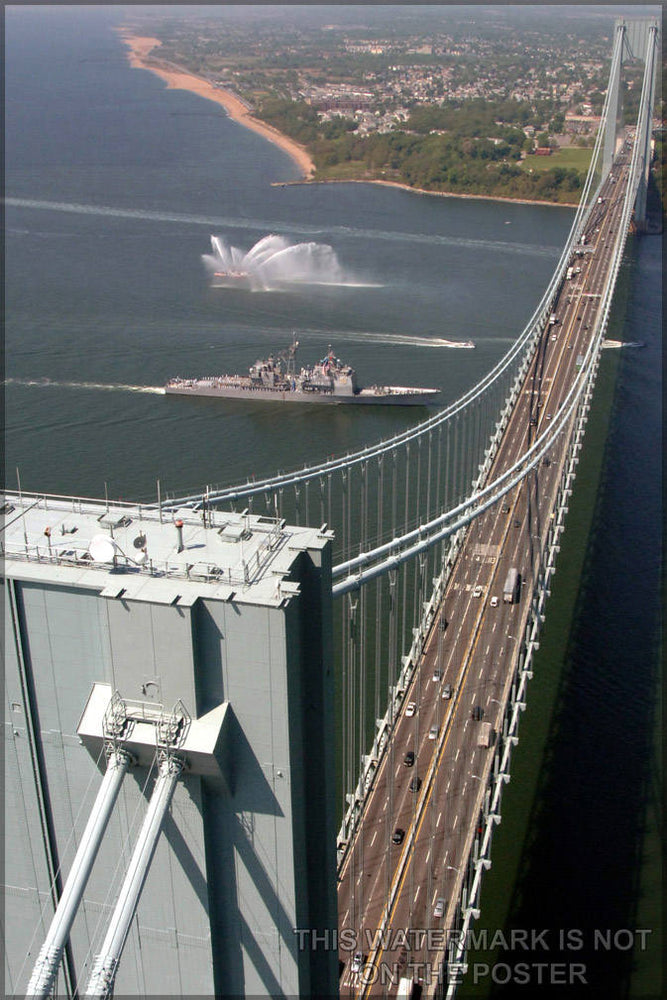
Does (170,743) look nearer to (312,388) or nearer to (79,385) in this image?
(79,385)

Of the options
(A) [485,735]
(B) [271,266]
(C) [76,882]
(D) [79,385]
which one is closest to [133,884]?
(C) [76,882]

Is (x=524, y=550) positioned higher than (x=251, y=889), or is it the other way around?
(x=251, y=889)

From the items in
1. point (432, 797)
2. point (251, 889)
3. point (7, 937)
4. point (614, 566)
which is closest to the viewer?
point (251, 889)

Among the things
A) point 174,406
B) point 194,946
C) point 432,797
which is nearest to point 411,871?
point 432,797

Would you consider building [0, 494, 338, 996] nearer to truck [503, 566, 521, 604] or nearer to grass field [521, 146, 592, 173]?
truck [503, 566, 521, 604]

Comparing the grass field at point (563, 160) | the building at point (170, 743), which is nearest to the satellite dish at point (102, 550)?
the building at point (170, 743)

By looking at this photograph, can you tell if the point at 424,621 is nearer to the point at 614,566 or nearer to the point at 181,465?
the point at 614,566
